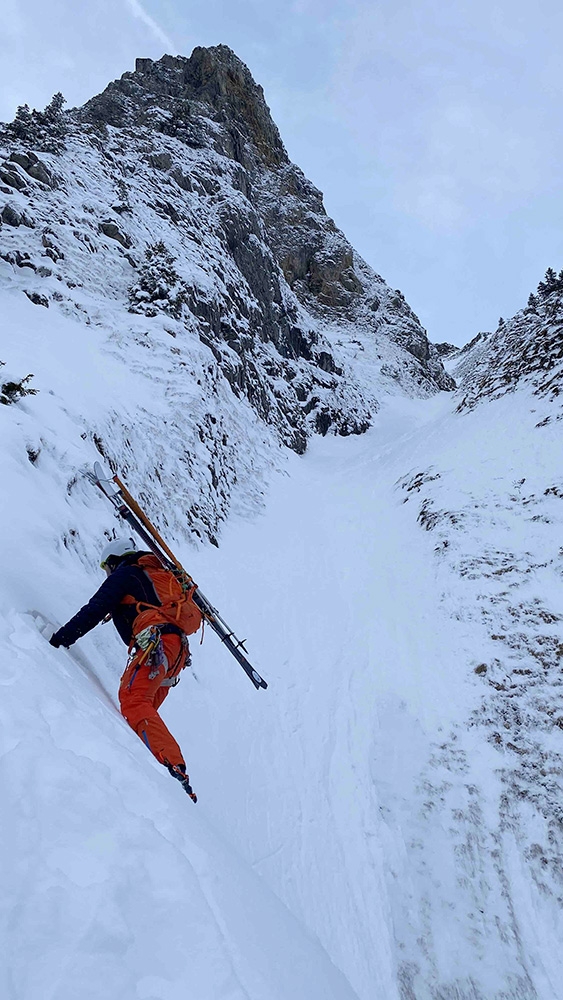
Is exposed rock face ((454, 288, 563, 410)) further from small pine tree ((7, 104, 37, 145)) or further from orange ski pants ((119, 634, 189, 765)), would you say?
small pine tree ((7, 104, 37, 145))

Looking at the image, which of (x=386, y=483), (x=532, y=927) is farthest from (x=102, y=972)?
(x=386, y=483)

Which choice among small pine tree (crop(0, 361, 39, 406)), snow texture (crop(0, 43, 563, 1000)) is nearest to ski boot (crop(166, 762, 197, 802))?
snow texture (crop(0, 43, 563, 1000))

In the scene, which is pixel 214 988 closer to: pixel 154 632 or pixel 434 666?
pixel 154 632

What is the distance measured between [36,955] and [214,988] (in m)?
0.55

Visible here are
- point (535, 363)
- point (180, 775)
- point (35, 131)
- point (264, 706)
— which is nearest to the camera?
point (180, 775)

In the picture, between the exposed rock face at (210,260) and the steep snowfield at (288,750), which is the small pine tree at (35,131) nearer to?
the exposed rock face at (210,260)

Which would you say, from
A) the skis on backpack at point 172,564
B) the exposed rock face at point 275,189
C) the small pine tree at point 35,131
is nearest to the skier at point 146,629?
the skis on backpack at point 172,564

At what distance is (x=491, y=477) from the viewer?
11312 millimetres

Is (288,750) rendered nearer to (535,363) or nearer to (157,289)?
(157,289)

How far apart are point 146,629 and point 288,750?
2739 millimetres

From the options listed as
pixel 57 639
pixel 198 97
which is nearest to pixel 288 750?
pixel 57 639

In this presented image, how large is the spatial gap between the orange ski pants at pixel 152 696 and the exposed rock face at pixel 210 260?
18.5ft

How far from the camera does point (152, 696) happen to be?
3531 millimetres

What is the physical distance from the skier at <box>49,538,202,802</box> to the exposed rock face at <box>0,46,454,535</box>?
507 cm
